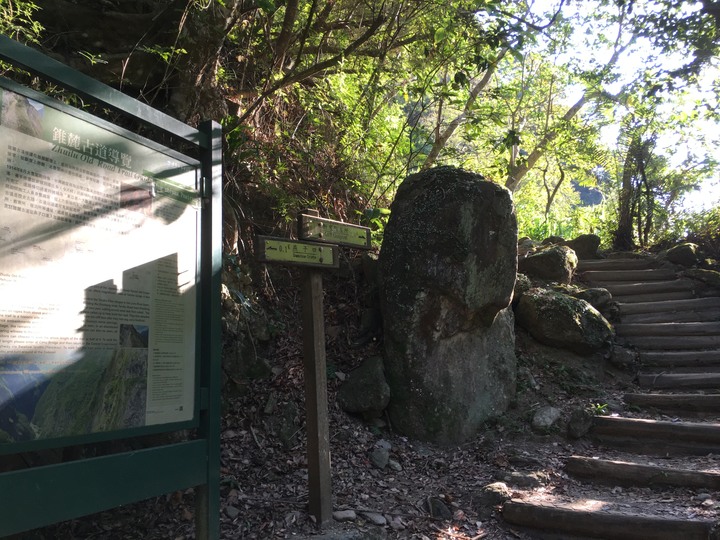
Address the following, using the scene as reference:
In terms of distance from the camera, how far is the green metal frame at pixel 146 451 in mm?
2070

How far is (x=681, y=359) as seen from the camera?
258 inches

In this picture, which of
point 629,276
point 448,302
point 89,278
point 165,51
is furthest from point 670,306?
point 89,278

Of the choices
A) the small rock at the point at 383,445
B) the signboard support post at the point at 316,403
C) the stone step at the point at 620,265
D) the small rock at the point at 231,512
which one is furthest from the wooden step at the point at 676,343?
the small rock at the point at 231,512

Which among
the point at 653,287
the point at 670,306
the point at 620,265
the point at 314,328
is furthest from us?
the point at 620,265

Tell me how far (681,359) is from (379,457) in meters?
4.30

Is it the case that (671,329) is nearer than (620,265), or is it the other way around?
(671,329)

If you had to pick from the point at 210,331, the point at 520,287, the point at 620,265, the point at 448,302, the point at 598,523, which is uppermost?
the point at 620,265

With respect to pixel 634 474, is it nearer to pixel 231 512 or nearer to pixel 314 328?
pixel 314 328

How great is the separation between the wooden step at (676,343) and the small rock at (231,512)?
5648 millimetres

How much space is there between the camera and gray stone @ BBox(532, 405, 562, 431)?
5.27 metres

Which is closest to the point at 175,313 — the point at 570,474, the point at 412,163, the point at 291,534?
the point at 291,534

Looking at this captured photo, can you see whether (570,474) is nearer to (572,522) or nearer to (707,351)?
(572,522)

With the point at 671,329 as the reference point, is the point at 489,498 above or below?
below

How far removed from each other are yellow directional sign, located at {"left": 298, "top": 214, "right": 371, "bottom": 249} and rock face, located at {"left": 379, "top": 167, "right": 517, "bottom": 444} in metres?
1.33
